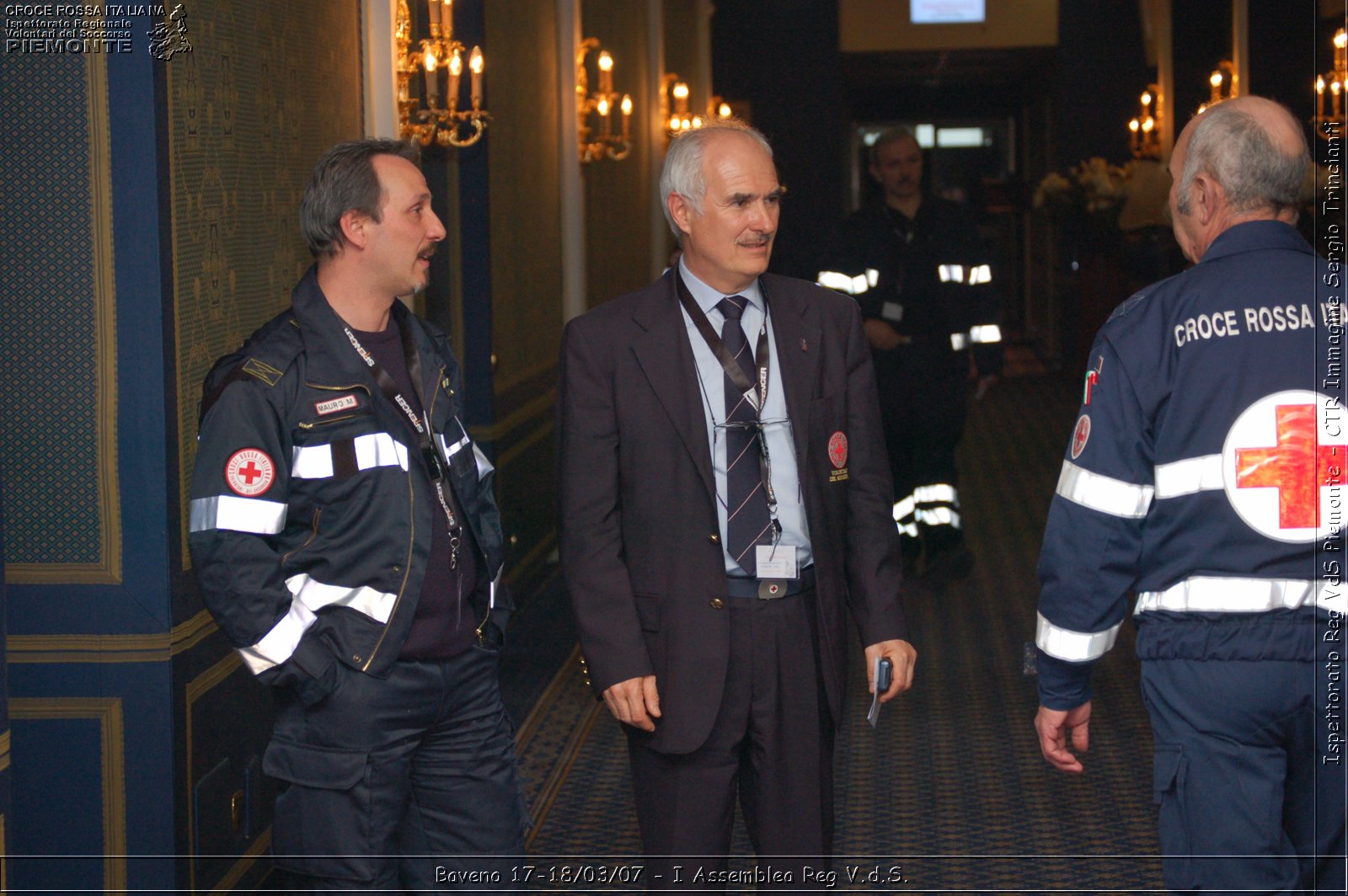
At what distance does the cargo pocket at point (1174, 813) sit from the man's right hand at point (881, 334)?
3636 mm

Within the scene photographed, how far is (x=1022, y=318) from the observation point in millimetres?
19094

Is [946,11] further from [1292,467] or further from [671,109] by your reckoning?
[1292,467]

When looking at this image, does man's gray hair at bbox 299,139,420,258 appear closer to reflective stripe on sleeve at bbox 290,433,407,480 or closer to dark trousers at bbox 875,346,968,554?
reflective stripe on sleeve at bbox 290,433,407,480

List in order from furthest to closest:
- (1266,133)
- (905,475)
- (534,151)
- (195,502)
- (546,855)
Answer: (534,151) < (905,475) < (546,855) < (195,502) < (1266,133)

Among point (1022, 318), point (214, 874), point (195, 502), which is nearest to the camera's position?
point (195, 502)

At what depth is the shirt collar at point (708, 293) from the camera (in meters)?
2.64

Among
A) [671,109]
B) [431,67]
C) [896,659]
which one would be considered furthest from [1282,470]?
[671,109]

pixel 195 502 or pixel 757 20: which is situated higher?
pixel 757 20

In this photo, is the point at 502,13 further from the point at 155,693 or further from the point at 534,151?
Result: the point at 155,693

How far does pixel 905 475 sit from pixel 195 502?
4.11 meters

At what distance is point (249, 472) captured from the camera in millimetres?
2404

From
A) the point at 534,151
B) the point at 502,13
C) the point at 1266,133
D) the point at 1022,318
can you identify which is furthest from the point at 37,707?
the point at 1022,318

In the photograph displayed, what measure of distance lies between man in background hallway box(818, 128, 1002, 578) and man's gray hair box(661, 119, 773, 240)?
3176 mm

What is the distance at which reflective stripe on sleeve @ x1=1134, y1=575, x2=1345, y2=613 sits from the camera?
7.02ft
